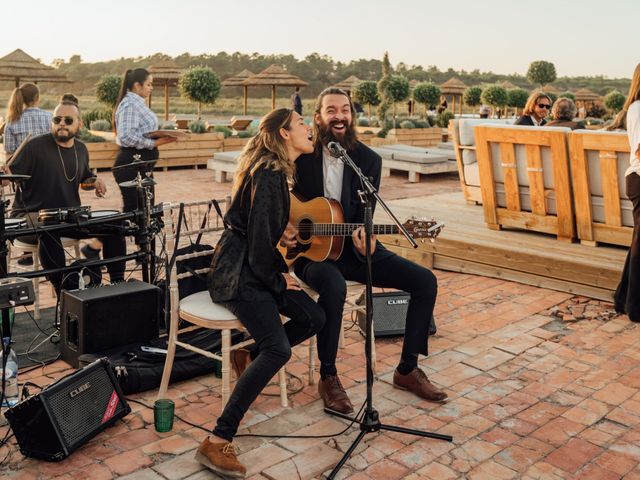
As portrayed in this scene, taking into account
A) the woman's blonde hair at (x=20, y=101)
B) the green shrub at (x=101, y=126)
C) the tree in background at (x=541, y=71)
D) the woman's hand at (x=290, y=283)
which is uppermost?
the tree in background at (x=541, y=71)

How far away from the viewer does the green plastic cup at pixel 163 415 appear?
3592 millimetres

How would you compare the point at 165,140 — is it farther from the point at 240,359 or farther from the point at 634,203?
the point at 634,203

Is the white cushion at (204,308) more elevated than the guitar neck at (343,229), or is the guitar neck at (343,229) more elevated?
the guitar neck at (343,229)

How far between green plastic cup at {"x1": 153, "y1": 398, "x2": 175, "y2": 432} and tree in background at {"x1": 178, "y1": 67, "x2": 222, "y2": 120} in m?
19.2

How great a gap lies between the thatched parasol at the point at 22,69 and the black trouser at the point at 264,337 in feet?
54.1

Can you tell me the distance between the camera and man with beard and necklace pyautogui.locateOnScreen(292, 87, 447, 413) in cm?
392

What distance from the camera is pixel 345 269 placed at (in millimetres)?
4176

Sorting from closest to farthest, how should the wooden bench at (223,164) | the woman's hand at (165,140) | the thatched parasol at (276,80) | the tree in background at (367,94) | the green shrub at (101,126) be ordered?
the woman's hand at (165,140)
the wooden bench at (223,164)
the green shrub at (101,126)
the thatched parasol at (276,80)
the tree in background at (367,94)

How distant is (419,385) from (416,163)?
10.2 meters

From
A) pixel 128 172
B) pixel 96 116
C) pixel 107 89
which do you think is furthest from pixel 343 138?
pixel 96 116

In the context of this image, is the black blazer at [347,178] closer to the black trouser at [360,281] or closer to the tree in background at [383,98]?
the black trouser at [360,281]

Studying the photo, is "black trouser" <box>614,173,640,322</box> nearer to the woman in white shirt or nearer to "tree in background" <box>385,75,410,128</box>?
the woman in white shirt

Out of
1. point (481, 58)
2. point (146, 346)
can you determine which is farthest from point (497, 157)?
point (481, 58)

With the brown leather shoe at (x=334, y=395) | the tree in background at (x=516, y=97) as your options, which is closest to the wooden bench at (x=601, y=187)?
the brown leather shoe at (x=334, y=395)
